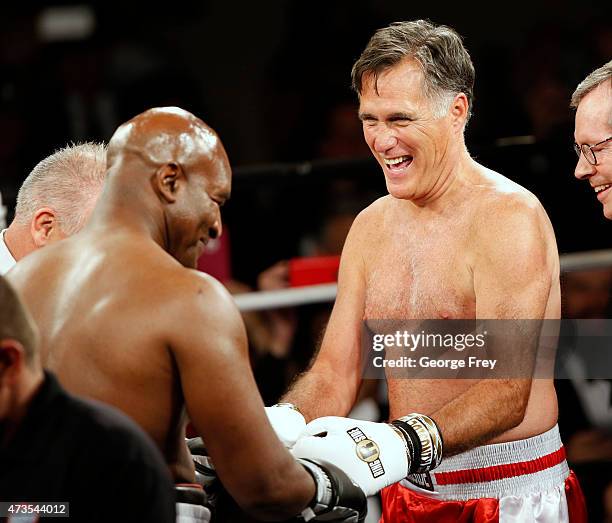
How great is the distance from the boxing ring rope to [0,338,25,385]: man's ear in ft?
5.92

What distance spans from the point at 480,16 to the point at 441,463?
3.66m

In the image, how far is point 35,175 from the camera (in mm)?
2451

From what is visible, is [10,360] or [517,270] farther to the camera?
[517,270]

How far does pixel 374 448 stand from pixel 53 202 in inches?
37.2

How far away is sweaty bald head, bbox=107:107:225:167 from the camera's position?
169 centimetres

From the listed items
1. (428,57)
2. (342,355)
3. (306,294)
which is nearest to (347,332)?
(342,355)

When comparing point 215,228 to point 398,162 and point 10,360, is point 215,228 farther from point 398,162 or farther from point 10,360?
point 398,162

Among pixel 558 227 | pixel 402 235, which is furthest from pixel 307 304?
pixel 402 235

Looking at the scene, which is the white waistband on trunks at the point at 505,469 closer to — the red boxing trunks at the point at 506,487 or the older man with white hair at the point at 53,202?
the red boxing trunks at the point at 506,487

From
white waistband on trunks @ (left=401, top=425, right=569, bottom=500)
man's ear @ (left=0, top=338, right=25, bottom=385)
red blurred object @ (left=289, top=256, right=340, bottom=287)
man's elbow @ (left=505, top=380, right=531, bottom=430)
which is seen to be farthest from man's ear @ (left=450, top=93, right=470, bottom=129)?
man's ear @ (left=0, top=338, right=25, bottom=385)

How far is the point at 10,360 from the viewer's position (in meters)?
1.36

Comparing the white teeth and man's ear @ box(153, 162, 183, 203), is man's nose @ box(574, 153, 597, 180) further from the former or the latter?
man's ear @ box(153, 162, 183, 203)

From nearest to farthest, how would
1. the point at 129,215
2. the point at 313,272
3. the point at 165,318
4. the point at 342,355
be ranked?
the point at 165,318 → the point at 129,215 → the point at 342,355 → the point at 313,272

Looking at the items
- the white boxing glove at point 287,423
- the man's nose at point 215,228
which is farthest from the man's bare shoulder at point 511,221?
the man's nose at point 215,228
